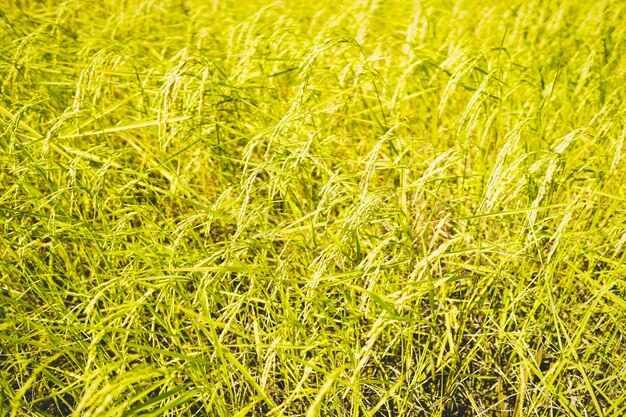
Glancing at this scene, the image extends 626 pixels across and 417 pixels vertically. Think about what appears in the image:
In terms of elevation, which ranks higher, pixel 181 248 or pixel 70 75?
pixel 70 75

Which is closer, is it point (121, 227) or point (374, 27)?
point (121, 227)

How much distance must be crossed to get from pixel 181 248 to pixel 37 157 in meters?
0.62

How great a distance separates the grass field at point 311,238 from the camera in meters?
1.26

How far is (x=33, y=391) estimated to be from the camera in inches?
55.6

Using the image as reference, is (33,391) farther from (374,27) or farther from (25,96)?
(374,27)

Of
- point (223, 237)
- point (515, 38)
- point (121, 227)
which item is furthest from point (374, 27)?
point (121, 227)

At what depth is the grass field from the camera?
126cm

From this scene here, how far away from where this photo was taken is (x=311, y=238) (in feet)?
5.11

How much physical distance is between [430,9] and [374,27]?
1.22 feet

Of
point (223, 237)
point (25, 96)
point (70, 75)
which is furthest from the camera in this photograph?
point (70, 75)

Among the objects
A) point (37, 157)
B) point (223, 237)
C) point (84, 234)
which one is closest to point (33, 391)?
point (84, 234)

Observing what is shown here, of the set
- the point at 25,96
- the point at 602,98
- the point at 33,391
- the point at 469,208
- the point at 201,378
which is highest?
the point at 602,98

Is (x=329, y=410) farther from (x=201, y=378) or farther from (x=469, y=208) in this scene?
(x=469, y=208)

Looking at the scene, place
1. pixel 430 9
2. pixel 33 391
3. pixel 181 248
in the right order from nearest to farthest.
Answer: pixel 33 391 → pixel 181 248 → pixel 430 9
